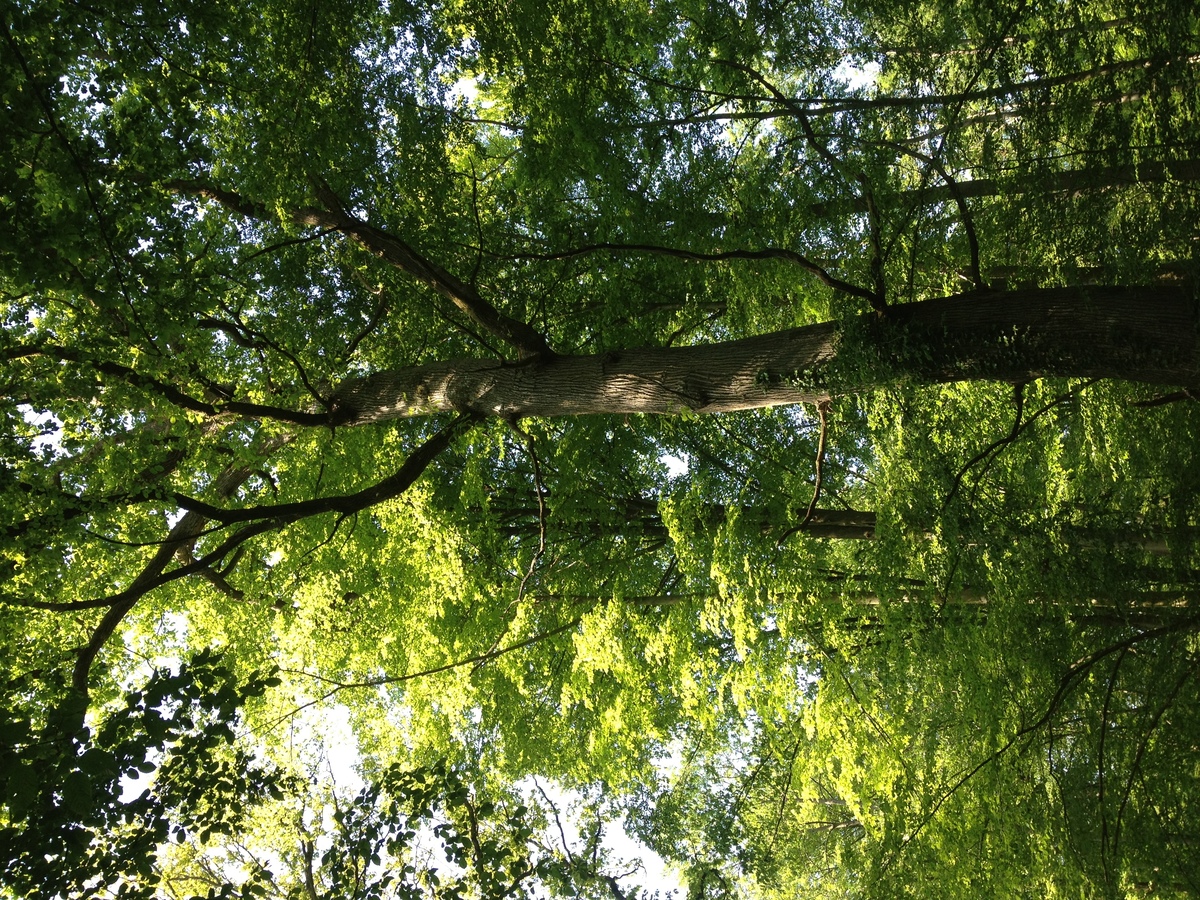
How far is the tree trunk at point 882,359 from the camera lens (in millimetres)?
4504

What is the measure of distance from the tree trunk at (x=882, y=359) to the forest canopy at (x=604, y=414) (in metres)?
0.03

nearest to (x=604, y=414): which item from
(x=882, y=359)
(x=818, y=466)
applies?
(x=818, y=466)

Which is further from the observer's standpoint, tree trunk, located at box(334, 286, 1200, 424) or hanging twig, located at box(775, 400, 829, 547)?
hanging twig, located at box(775, 400, 829, 547)

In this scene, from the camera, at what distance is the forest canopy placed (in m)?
4.87

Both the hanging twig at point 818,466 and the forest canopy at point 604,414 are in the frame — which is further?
the hanging twig at point 818,466

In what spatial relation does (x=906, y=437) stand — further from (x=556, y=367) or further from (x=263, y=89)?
(x=263, y=89)

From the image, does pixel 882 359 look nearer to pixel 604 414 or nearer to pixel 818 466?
pixel 818 466

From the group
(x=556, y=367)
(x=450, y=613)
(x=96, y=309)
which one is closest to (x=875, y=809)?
(x=450, y=613)

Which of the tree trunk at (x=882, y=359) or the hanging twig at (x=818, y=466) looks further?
the hanging twig at (x=818, y=466)

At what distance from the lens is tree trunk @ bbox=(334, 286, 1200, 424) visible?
4504mm

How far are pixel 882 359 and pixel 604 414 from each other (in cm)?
352

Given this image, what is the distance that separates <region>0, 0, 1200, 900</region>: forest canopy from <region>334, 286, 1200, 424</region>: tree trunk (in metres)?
0.03

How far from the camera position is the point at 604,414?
828 centimetres

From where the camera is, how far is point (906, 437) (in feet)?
24.3
